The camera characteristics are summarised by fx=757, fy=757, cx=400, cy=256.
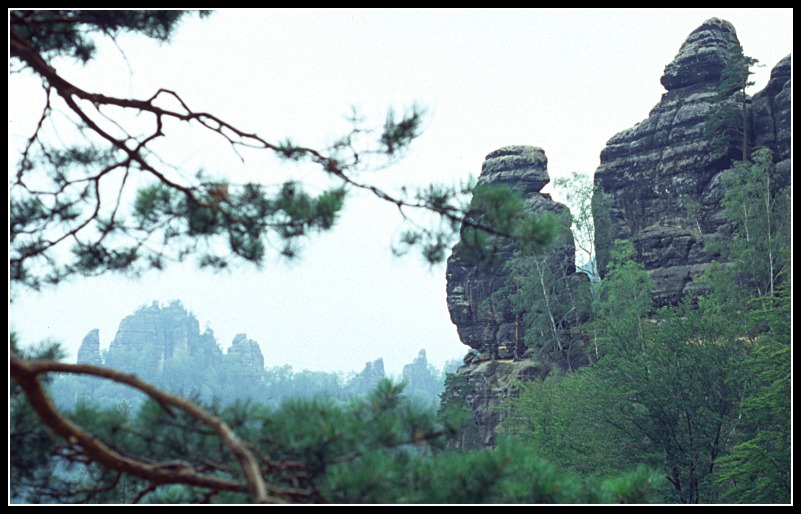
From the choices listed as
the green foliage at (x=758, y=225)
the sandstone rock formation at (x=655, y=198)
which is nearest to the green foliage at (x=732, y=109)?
the sandstone rock formation at (x=655, y=198)

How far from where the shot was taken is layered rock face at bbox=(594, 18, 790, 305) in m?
18.5

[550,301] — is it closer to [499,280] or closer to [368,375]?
[499,280]

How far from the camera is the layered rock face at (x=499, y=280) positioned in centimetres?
2150

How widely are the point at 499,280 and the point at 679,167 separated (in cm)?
598

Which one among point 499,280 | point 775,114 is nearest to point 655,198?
point 775,114

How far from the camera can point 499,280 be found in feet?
74.1

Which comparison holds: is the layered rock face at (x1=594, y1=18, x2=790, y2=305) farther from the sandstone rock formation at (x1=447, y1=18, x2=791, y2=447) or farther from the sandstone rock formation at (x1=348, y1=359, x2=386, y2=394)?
the sandstone rock formation at (x1=348, y1=359, x2=386, y2=394)

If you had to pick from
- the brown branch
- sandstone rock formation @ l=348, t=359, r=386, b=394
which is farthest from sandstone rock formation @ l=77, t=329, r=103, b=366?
the brown branch

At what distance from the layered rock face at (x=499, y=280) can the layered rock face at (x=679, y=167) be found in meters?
1.66

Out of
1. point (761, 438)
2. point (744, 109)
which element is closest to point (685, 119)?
point (744, 109)

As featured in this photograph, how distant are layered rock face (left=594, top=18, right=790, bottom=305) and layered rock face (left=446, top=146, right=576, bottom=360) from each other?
5.43 feet

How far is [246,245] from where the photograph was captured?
3.17 metres

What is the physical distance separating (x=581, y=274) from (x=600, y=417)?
29.1ft
